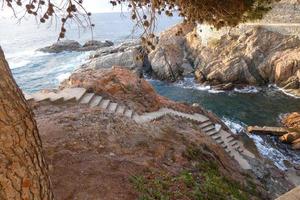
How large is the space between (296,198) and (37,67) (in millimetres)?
54658

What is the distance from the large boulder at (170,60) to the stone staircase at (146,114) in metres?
21.0

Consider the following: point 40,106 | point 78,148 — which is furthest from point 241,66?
point 78,148

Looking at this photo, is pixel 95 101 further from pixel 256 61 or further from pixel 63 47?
pixel 63 47

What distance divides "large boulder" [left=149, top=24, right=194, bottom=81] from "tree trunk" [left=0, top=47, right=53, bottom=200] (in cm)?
3795

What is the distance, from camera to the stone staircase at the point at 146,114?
52.9 ft

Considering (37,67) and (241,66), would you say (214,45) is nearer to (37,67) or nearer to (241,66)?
(241,66)

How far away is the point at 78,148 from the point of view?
1073 cm

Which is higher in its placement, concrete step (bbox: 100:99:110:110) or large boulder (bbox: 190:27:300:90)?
concrete step (bbox: 100:99:110:110)

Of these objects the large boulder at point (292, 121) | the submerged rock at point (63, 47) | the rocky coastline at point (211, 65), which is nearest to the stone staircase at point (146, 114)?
the rocky coastline at point (211, 65)

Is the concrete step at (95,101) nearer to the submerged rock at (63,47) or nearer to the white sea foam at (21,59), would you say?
the white sea foam at (21,59)

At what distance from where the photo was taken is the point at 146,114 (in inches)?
721

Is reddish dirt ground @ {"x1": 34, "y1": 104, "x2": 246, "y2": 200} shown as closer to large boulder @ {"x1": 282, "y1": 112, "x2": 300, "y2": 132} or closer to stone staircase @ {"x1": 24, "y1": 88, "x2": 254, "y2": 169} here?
stone staircase @ {"x1": 24, "y1": 88, "x2": 254, "y2": 169}

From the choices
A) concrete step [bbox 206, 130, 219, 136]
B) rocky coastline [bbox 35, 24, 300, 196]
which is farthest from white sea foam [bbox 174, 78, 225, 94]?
concrete step [bbox 206, 130, 219, 136]

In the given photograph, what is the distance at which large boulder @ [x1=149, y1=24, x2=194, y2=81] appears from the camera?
1647 inches
